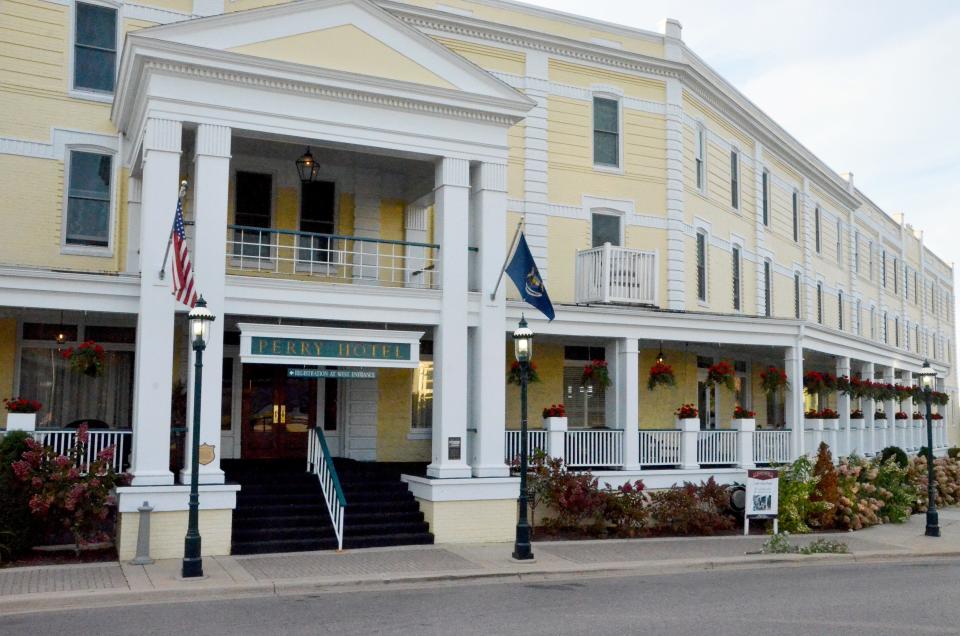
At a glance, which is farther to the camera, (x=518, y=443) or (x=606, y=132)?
(x=606, y=132)

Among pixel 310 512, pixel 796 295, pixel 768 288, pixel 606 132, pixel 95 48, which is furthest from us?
pixel 796 295

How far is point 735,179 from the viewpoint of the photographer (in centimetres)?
2830

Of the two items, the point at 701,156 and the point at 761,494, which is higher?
the point at 701,156

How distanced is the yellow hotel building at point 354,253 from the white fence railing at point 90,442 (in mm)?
150

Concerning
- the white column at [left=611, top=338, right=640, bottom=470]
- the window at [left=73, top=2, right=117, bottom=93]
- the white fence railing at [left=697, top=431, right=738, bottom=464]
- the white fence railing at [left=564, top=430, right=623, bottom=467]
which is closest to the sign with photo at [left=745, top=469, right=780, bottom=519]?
the white fence railing at [left=697, top=431, right=738, bottom=464]

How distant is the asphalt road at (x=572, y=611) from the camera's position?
10.7 meters

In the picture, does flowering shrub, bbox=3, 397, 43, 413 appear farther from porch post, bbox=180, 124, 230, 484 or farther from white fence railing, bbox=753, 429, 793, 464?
white fence railing, bbox=753, 429, 793, 464

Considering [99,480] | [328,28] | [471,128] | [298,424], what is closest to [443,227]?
[471,128]

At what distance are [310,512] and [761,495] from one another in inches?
350

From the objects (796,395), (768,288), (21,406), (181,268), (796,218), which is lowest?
(21,406)

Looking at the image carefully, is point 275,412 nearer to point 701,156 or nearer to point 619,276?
point 619,276

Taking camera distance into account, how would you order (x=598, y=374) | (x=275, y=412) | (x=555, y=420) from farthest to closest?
(x=598, y=374)
(x=275, y=412)
(x=555, y=420)

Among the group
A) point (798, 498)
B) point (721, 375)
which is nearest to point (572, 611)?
point (798, 498)

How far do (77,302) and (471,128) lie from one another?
7463 millimetres
